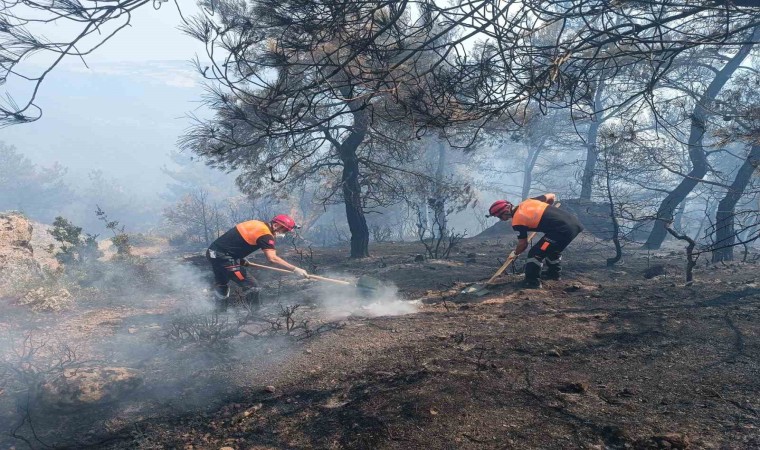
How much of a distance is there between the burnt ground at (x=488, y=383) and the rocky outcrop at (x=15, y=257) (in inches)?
181

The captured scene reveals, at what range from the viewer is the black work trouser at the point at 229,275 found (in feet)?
20.4

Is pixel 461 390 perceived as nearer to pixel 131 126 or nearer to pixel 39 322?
pixel 39 322

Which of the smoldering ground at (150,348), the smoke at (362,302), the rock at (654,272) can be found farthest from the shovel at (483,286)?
the rock at (654,272)

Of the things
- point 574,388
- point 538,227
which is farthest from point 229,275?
point 574,388

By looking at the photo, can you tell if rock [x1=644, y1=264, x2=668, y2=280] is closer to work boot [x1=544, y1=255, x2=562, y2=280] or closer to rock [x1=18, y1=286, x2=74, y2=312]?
work boot [x1=544, y1=255, x2=562, y2=280]

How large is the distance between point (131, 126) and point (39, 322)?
118 meters

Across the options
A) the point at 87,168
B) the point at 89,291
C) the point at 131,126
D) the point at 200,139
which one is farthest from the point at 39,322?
the point at 131,126

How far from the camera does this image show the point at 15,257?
870cm

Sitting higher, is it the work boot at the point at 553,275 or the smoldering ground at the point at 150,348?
the work boot at the point at 553,275

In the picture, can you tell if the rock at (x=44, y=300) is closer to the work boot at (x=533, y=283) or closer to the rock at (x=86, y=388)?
the rock at (x=86, y=388)

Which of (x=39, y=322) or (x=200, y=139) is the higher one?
(x=200, y=139)

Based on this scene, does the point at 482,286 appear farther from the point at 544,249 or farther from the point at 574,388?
the point at 574,388

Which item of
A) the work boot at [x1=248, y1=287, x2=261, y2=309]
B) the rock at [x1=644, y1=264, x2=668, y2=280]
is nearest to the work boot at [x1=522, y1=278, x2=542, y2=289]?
the rock at [x1=644, y1=264, x2=668, y2=280]

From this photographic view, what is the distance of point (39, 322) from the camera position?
6566 mm
